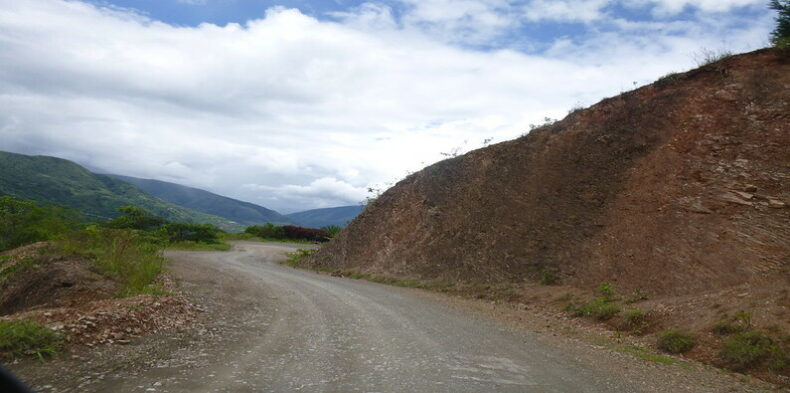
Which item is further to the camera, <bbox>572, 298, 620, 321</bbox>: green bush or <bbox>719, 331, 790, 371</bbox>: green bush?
<bbox>572, 298, 620, 321</bbox>: green bush

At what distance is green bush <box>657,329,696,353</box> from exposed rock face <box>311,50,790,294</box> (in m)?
3.66

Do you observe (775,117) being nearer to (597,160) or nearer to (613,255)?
(597,160)

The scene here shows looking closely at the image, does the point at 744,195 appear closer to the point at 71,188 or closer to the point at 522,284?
the point at 522,284

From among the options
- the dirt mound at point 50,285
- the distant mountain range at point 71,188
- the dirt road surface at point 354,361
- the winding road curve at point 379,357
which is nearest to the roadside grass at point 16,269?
the dirt mound at point 50,285

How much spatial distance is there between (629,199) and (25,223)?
894 inches

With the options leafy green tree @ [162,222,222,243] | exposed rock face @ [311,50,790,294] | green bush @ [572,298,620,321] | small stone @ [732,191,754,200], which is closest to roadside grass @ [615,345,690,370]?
green bush @ [572,298,620,321]

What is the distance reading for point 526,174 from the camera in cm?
2148

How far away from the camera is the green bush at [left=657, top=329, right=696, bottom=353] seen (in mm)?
8672

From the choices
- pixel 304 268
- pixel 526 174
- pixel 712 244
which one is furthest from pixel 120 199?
pixel 712 244

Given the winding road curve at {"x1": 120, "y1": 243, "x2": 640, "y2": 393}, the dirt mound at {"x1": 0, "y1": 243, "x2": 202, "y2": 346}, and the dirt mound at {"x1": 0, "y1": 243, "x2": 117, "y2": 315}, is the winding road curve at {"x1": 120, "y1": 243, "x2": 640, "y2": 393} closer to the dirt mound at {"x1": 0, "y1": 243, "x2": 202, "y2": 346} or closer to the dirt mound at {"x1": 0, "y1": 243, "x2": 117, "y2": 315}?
the dirt mound at {"x1": 0, "y1": 243, "x2": 202, "y2": 346}

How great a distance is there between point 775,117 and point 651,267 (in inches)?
285

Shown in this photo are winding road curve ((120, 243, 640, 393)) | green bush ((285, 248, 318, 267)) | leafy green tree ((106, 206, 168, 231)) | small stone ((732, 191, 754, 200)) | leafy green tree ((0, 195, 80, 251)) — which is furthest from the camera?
leafy green tree ((106, 206, 168, 231))

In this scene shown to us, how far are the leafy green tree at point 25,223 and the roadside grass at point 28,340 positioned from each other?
14346 millimetres

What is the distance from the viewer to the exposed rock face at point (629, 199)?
43.7 feet
